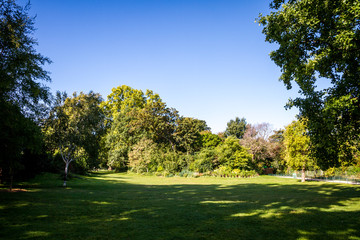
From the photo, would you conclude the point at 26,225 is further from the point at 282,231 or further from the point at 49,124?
the point at 49,124

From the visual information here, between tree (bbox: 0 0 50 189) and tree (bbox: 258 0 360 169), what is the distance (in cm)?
1305

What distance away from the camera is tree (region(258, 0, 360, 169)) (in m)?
8.49

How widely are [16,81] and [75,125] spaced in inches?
337

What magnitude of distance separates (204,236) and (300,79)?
910 centimetres

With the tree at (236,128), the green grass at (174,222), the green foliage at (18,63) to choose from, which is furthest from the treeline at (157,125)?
the tree at (236,128)

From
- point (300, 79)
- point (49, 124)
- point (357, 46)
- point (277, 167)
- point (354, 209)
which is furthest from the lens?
point (277, 167)

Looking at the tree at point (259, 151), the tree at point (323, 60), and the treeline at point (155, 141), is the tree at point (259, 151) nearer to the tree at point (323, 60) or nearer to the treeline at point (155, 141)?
the treeline at point (155, 141)

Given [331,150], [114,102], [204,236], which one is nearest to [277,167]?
[331,150]

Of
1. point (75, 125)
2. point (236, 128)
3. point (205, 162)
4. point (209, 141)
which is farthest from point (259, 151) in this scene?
point (75, 125)

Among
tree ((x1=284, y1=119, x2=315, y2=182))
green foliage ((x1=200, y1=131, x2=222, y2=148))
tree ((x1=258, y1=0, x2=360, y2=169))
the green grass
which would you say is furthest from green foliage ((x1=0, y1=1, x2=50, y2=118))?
green foliage ((x1=200, y1=131, x2=222, y2=148))

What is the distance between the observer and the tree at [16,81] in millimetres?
10508

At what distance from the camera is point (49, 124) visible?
61.2ft

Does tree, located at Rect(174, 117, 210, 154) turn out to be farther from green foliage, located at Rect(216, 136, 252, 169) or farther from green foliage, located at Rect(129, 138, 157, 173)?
green foliage, located at Rect(216, 136, 252, 169)

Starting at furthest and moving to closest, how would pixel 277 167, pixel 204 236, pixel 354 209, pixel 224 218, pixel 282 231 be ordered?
pixel 277 167 < pixel 354 209 < pixel 224 218 < pixel 282 231 < pixel 204 236
